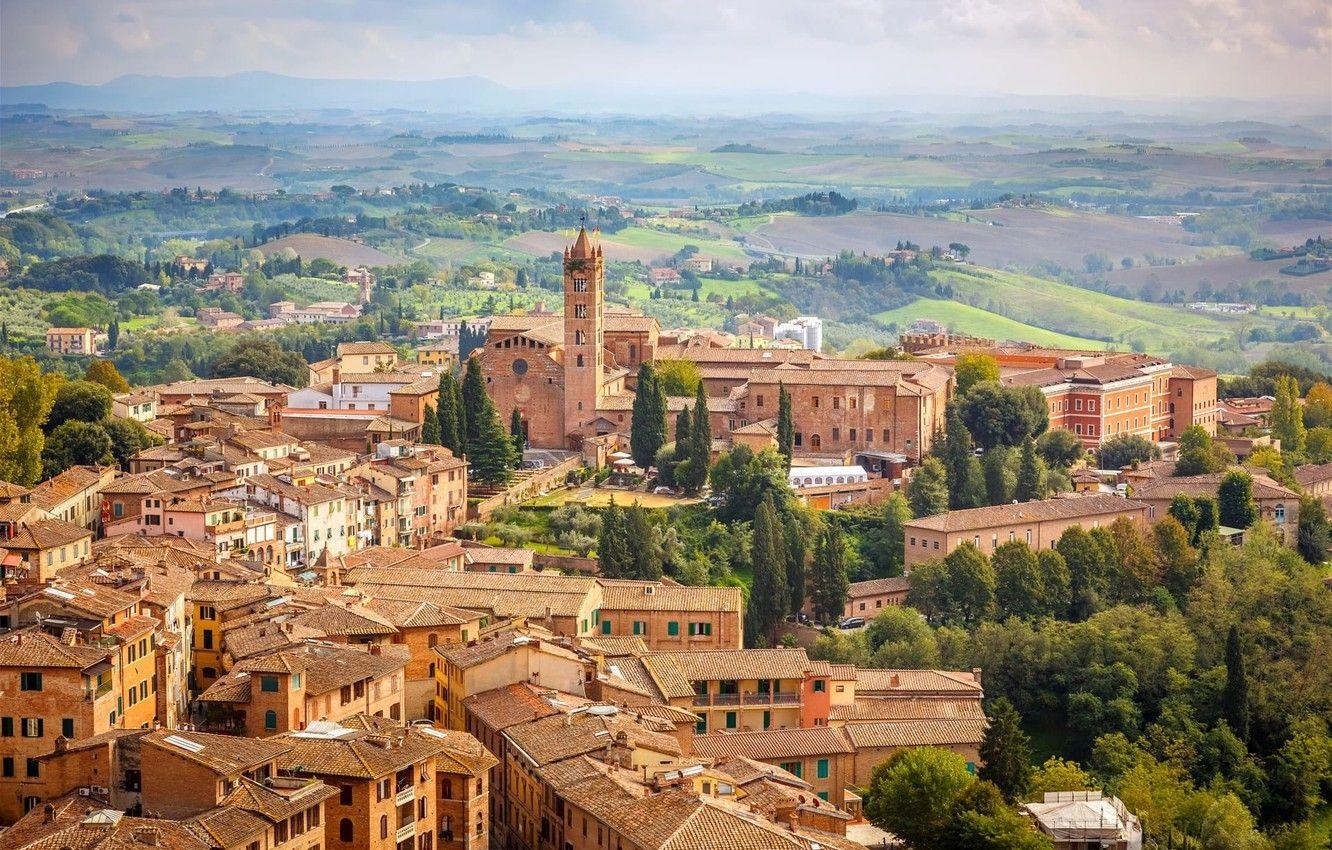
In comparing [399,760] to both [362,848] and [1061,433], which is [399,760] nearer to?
[362,848]

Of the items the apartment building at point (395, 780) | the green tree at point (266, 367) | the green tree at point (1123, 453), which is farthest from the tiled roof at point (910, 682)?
the green tree at point (266, 367)

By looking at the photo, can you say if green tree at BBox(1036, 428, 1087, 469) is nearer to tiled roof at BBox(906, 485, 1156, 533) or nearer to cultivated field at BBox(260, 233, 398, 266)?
tiled roof at BBox(906, 485, 1156, 533)

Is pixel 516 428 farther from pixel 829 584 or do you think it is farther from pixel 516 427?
pixel 829 584

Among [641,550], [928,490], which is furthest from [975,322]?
[641,550]

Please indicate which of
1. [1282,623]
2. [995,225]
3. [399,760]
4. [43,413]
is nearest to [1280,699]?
[1282,623]

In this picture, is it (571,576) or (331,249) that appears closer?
(571,576)

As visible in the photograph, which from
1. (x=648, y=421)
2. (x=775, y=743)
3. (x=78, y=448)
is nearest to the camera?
(x=775, y=743)
